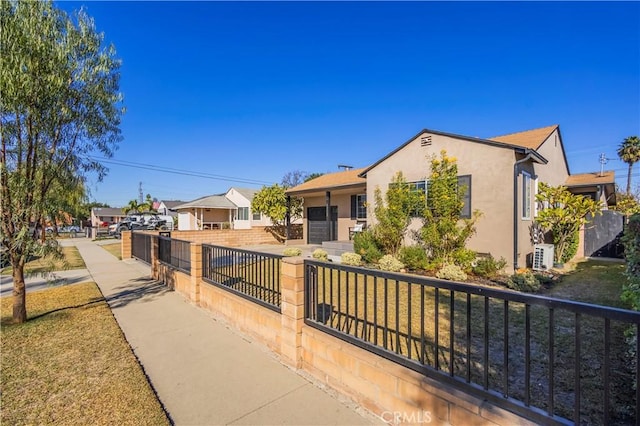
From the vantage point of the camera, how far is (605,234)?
12141mm

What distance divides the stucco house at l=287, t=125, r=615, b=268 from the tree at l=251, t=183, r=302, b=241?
27.5 feet

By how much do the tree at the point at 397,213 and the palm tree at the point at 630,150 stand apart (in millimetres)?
30201

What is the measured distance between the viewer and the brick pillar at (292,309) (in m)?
3.48

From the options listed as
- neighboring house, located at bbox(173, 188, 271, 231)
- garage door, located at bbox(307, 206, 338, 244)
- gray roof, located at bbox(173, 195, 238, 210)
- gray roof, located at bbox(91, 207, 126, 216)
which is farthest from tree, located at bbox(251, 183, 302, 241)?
gray roof, located at bbox(91, 207, 126, 216)

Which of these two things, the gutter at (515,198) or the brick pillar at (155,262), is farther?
the brick pillar at (155,262)

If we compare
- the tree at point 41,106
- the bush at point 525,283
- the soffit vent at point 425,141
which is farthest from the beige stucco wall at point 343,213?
the tree at point 41,106

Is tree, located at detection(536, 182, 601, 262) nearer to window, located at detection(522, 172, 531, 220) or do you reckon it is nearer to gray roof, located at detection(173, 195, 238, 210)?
window, located at detection(522, 172, 531, 220)

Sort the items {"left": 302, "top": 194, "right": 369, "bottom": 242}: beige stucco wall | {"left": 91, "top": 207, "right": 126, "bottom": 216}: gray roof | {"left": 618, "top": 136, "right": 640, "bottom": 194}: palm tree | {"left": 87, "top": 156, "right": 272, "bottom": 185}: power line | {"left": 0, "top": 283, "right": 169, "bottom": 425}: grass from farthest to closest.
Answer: {"left": 91, "top": 207, "right": 126, "bottom": 216}: gray roof, {"left": 87, "top": 156, "right": 272, "bottom": 185}: power line, {"left": 618, "top": 136, "right": 640, "bottom": 194}: palm tree, {"left": 302, "top": 194, "right": 369, "bottom": 242}: beige stucco wall, {"left": 0, "top": 283, "right": 169, "bottom": 425}: grass

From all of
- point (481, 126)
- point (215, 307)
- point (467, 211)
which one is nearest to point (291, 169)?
point (481, 126)

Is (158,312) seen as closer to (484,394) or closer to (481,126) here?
(484,394)

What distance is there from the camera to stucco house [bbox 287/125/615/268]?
838 centimetres

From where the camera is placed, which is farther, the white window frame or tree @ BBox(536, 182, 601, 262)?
tree @ BBox(536, 182, 601, 262)

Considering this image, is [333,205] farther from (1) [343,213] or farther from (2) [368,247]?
(2) [368,247]

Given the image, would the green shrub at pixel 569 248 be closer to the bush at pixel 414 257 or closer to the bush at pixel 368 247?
the bush at pixel 414 257
